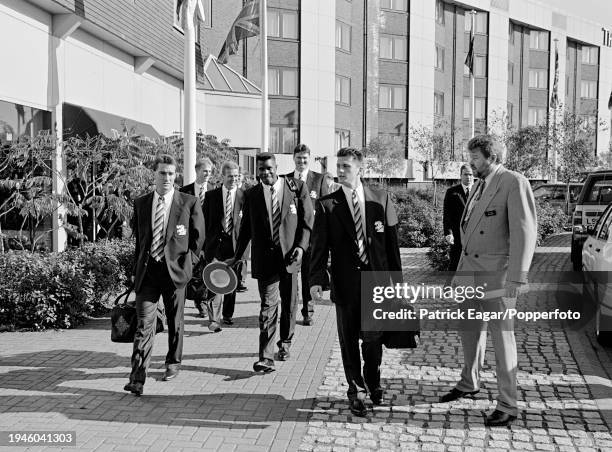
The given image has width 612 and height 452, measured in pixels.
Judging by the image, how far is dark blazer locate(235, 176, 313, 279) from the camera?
672 centimetres

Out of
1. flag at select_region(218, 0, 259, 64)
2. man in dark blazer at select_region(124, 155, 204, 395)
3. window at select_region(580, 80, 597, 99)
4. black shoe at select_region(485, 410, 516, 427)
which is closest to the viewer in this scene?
black shoe at select_region(485, 410, 516, 427)

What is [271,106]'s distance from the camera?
37875 mm

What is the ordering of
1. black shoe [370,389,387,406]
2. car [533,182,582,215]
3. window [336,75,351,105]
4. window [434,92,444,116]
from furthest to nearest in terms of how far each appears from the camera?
window [434,92,444,116] → window [336,75,351,105] → car [533,182,582,215] → black shoe [370,389,387,406]

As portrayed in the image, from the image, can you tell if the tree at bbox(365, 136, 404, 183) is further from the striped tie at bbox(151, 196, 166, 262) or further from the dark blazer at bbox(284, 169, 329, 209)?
the striped tie at bbox(151, 196, 166, 262)

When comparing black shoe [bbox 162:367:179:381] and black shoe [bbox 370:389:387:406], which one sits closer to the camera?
black shoe [bbox 370:389:387:406]

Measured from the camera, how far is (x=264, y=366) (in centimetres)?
644

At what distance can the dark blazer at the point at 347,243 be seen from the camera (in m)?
5.45

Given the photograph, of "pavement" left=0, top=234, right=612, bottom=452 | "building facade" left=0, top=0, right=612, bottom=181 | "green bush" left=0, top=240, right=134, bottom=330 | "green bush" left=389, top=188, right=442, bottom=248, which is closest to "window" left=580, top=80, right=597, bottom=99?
"building facade" left=0, top=0, right=612, bottom=181

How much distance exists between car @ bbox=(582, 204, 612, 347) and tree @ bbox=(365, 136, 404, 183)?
3036 cm

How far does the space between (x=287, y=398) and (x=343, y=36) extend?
120ft

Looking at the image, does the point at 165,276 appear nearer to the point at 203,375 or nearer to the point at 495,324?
the point at 203,375

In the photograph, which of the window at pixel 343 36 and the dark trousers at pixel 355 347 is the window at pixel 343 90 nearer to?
the window at pixel 343 36

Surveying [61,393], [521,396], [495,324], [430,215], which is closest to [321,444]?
[495,324]

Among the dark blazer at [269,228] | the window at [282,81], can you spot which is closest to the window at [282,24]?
the window at [282,81]
